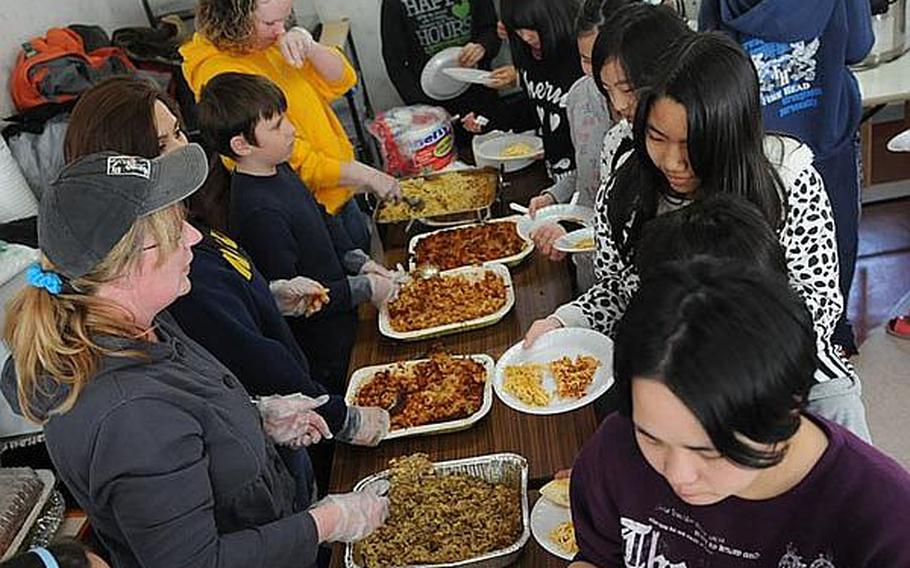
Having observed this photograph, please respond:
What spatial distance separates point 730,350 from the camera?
79cm

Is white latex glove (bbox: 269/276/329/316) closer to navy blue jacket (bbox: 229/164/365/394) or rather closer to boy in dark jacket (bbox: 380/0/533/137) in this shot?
navy blue jacket (bbox: 229/164/365/394)

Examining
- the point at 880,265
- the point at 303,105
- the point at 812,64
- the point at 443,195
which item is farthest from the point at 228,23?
the point at 880,265

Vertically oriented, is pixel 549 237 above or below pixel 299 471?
above

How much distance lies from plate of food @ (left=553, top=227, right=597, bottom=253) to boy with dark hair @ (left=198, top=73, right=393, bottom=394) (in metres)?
0.46

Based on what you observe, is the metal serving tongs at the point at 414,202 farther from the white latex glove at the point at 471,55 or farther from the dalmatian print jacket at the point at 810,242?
the dalmatian print jacket at the point at 810,242

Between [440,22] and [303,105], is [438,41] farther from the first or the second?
[303,105]

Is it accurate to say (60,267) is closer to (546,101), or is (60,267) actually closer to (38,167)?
(546,101)

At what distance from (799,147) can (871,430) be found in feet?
4.82

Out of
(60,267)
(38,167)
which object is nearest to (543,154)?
(38,167)

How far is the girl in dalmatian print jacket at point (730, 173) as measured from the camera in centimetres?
129

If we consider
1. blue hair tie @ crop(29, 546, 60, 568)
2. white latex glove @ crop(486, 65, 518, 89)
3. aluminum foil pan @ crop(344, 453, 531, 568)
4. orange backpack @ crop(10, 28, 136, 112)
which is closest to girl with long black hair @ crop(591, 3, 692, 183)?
aluminum foil pan @ crop(344, 453, 531, 568)

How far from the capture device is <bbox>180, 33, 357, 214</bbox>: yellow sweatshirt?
7.66 ft

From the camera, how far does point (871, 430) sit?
8.27ft

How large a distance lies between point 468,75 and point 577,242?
4.52ft
